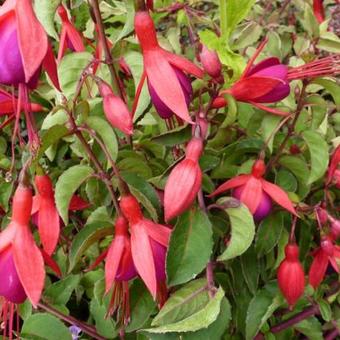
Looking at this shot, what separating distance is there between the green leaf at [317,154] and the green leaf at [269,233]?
0.23 ft

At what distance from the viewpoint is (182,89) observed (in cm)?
59

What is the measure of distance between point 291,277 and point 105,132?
0.97 feet

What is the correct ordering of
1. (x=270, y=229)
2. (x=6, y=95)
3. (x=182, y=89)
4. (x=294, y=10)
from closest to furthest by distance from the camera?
1. (x=182, y=89)
2. (x=6, y=95)
3. (x=270, y=229)
4. (x=294, y=10)

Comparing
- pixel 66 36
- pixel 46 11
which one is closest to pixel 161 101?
pixel 46 11

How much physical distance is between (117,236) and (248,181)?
19 cm

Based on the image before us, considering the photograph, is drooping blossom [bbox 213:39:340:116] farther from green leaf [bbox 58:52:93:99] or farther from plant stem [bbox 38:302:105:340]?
plant stem [bbox 38:302:105:340]

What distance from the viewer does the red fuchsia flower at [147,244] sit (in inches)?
24.9

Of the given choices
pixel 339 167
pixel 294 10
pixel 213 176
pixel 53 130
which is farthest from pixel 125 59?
pixel 294 10

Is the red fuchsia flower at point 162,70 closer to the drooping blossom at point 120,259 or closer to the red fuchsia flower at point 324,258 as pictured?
the drooping blossom at point 120,259

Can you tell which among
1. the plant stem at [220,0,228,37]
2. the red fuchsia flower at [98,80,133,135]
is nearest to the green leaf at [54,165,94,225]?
the red fuchsia flower at [98,80,133,135]

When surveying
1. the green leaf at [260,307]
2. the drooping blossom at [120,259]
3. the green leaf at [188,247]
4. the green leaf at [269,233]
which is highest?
the drooping blossom at [120,259]

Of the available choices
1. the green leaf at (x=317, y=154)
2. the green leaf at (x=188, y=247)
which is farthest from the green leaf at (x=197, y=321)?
the green leaf at (x=317, y=154)

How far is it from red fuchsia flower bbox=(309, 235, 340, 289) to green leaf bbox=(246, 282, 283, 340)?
0.06m

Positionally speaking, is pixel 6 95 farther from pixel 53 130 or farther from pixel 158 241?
pixel 158 241
